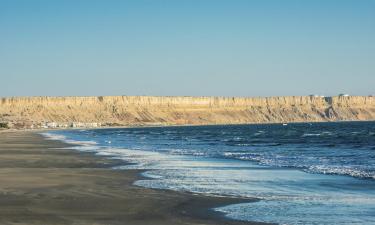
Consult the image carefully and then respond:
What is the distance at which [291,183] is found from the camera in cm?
2105

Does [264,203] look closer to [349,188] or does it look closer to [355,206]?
[355,206]

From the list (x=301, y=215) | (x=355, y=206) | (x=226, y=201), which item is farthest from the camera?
(x=226, y=201)

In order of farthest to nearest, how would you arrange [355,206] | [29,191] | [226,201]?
[29,191] → [226,201] → [355,206]

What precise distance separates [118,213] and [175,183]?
6703mm

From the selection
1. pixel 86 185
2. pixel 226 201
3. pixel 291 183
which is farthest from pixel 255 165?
pixel 226 201

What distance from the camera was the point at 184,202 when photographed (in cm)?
1631

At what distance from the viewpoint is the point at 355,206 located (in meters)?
15.4

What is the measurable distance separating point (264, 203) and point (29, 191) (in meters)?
6.60

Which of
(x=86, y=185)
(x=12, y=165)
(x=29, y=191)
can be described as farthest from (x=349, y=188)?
→ (x=12, y=165)

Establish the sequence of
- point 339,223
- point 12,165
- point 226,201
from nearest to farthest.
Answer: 1. point 339,223
2. point 226,201
3. point 12,165


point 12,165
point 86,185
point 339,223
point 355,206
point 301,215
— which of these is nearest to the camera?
point 339,223

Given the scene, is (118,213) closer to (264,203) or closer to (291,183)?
(264,203)

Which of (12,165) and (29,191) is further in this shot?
(12,165)

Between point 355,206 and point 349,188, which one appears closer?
point 355,206
